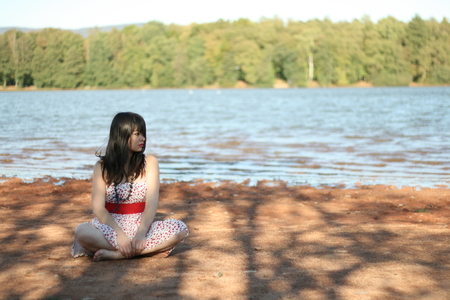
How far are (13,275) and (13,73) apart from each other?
116656 mm

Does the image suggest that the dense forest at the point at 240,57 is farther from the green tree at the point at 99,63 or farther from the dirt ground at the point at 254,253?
the dirt ground at the point at 254,253

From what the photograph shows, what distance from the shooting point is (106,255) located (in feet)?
16.6

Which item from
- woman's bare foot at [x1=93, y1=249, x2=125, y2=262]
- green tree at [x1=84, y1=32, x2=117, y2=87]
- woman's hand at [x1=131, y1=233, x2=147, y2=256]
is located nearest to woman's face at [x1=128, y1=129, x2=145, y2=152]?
woman's hand at [x1=131, y1=233, x2=147, y2=256]

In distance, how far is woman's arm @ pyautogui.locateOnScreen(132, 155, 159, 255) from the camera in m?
5.01

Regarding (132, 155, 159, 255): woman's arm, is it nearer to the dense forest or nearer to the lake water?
the lake water

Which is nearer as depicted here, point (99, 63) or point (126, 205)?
point (126, 205)

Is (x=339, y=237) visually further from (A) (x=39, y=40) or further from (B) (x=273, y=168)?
(A) (x=39, y=40)

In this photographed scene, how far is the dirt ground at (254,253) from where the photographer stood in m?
4.29

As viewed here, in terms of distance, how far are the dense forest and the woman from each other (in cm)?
11392

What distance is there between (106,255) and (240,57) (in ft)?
389

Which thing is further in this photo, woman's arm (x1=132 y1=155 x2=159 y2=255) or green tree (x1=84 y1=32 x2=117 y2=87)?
green tree (x1=84 y1=32 x2=117 y2=87)

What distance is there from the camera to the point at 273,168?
1488 centimetres

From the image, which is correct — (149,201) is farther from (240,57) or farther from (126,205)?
(240,57)

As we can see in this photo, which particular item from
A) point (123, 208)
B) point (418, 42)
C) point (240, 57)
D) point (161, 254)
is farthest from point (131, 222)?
point (418, 42)
